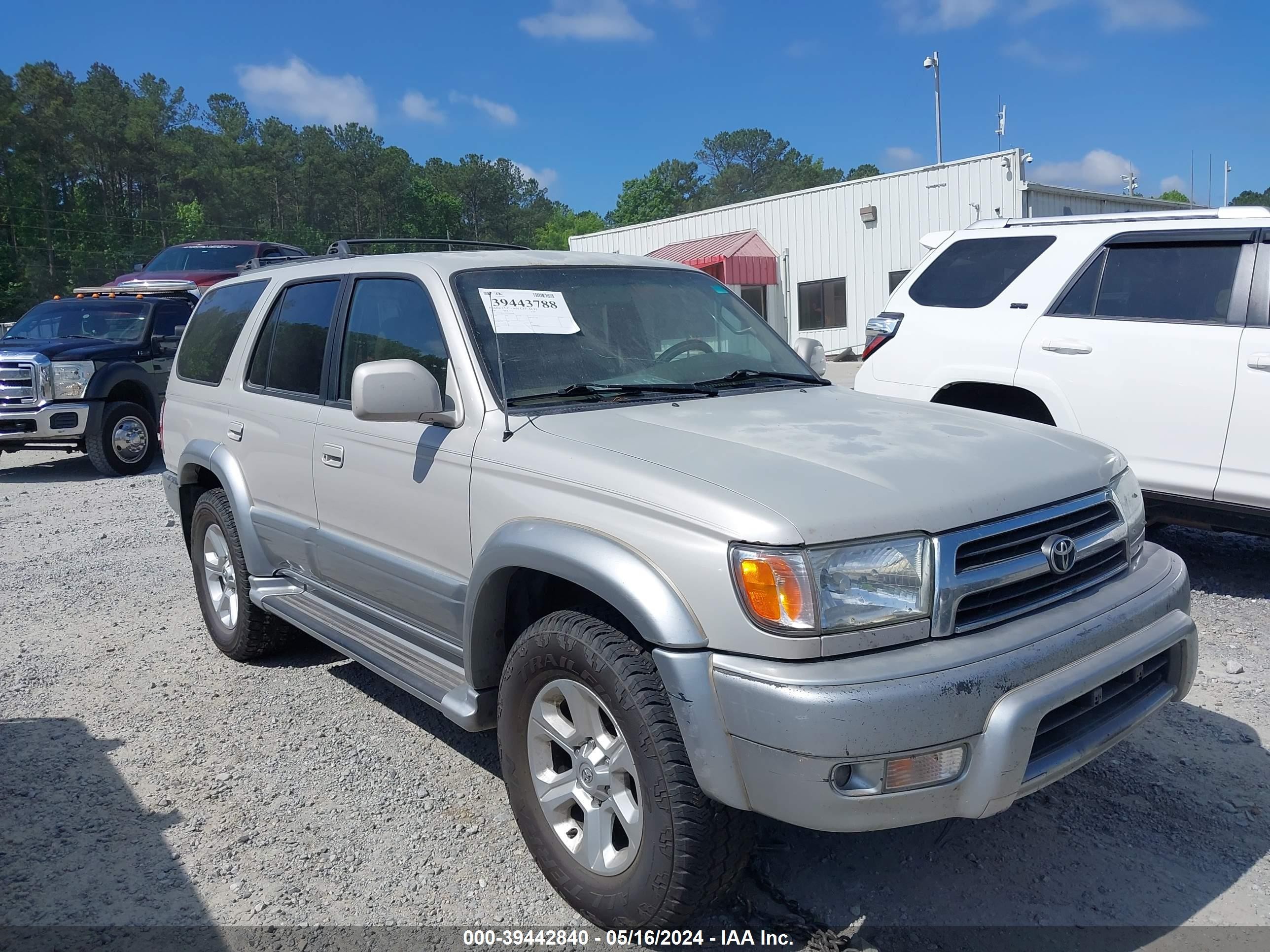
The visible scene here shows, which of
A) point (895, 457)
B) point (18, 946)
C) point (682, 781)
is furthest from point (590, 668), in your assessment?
point (18, 946)

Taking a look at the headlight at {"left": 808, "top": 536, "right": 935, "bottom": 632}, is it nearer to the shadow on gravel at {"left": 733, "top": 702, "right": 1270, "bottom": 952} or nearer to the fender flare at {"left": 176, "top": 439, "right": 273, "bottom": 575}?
the shadow on gravel at {"left": 733, "top": 702, "right": 1270, "bottom": 952}

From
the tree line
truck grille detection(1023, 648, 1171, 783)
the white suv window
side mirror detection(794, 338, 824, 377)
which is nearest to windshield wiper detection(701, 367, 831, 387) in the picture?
side mirror detection(794, 338, 824, 377)

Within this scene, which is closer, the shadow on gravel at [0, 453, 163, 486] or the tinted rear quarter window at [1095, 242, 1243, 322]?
the tinted rear quarter window at [1095, 242, 1243, 322]

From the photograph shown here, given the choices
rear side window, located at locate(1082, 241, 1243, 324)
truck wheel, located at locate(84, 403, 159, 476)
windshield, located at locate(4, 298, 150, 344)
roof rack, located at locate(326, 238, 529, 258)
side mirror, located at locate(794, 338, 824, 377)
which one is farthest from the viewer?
windshield, located at locate(4, 298, 150, 344)

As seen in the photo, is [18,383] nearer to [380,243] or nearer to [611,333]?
[380,243]

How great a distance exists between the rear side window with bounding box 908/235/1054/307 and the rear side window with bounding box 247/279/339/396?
3.83 meters

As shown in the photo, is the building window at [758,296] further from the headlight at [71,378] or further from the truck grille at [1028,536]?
the truck grille at [1028,536]

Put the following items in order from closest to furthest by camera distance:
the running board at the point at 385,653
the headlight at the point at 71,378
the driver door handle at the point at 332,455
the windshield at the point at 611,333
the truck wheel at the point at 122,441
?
the running board at the point at 385,653 < the windshield at the point at 611,333 < the driver door handle at the point at 332,455 < the headlight at the point at 71,378 < the truck wheel at the point at 122,441

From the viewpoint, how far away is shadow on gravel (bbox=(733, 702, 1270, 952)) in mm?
2697

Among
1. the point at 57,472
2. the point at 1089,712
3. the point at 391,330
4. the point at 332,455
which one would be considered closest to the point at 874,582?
the point at 1089,712

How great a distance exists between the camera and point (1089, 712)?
2605 mm

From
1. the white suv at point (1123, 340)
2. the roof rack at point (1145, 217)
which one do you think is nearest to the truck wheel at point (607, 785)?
the white suv at point (1123, 340)

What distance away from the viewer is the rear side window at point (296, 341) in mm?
4160

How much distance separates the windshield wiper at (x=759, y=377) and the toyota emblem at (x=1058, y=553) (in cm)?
138
